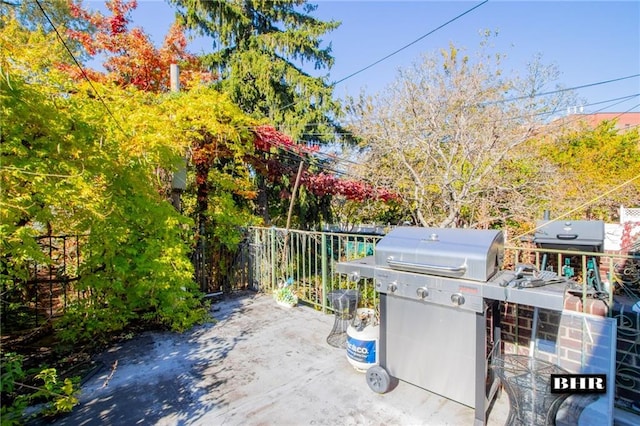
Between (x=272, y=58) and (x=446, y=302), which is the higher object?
(x=272, y=58)

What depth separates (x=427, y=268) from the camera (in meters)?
2.22

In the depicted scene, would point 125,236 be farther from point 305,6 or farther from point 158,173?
point 305,6

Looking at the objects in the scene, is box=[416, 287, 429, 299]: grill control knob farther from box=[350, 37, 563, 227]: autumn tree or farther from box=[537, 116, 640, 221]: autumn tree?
box=[350, 37, 563, 227]: autumn tree

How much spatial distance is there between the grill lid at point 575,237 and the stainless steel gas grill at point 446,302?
204 cm

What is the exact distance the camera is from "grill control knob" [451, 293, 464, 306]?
6.82 ft

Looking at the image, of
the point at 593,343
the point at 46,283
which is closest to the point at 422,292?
the point at 593,343

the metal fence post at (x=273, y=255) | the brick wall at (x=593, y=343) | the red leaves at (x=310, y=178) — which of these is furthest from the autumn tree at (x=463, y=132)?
the brick wall at (x=593, y=343)

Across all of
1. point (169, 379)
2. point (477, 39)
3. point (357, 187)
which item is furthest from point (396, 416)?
point (477, 39)

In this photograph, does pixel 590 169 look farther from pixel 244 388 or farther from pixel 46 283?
pixel 46 283

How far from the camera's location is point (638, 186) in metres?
9.38

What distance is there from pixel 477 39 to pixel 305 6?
5.48 m

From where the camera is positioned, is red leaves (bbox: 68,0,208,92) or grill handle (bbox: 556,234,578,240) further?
red leaves (bbox: 68,0,208,92)

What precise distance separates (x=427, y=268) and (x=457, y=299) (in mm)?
285

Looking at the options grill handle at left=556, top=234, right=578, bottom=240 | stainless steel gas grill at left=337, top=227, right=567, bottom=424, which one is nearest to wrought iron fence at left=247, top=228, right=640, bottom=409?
grill handle at left=556, top=234, right=578, bottom=240
